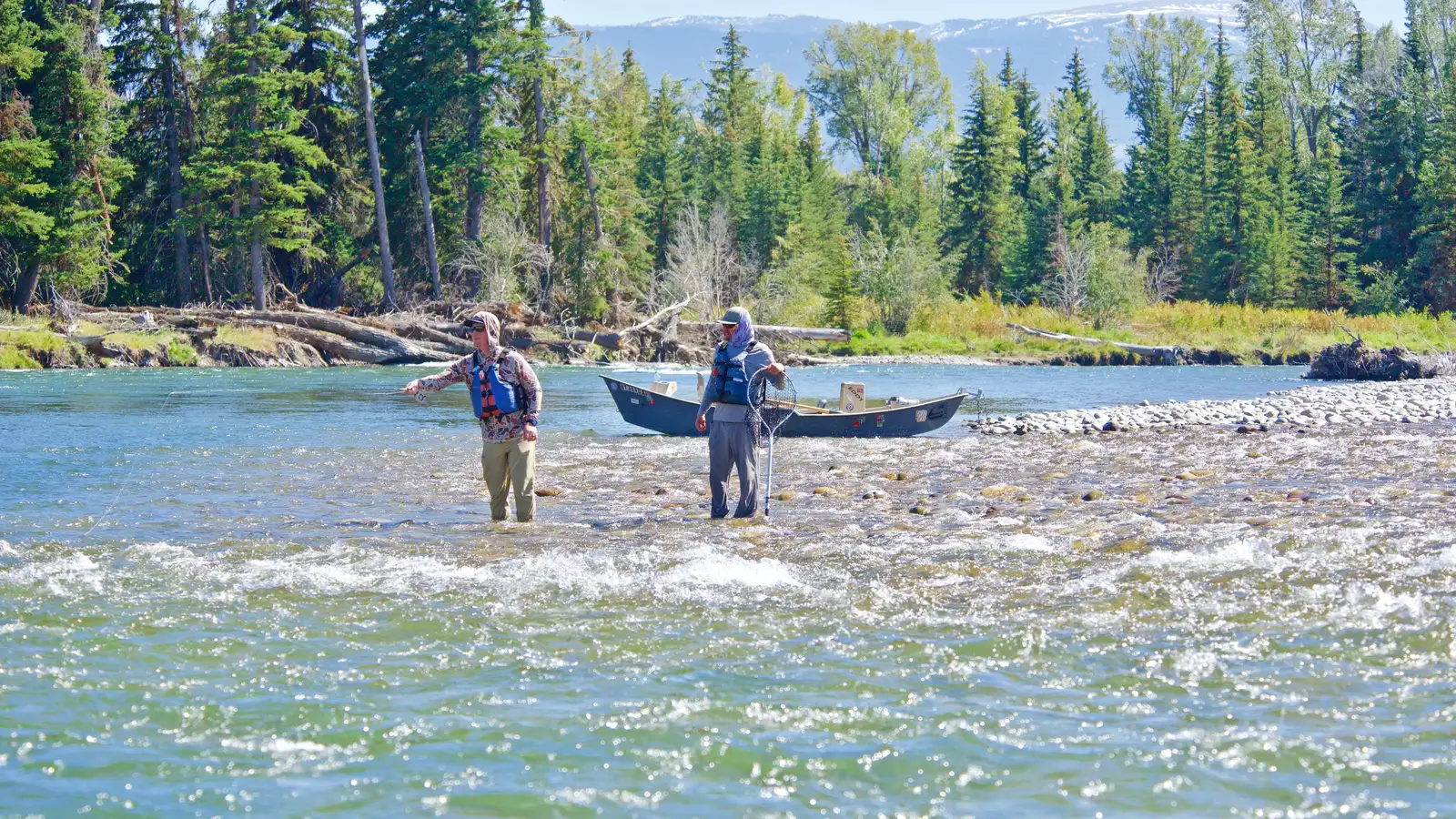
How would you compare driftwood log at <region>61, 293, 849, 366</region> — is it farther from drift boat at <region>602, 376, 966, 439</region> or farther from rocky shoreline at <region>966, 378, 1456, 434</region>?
rocky shoreline at <region>966, 378, 1456, 434</region>

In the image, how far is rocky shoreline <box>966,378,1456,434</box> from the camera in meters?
20.0

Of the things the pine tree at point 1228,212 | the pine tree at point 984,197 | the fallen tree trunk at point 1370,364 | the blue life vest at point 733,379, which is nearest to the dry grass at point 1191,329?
the pine tree at point 1228,212

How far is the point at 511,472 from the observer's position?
10594mm

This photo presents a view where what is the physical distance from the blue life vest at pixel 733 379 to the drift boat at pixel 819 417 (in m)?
7.58

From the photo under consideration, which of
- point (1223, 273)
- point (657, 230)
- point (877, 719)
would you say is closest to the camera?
point (877, 719)

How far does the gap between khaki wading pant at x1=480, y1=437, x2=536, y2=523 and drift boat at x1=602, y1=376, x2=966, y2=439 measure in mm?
7620

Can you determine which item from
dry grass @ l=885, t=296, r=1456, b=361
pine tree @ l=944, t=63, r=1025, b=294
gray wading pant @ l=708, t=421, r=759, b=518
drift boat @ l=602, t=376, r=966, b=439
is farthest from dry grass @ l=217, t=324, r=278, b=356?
pine tree @ l=944, t=63, r=1025, b=294

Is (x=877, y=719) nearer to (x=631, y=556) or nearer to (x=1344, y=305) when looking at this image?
(x=631, y=556)

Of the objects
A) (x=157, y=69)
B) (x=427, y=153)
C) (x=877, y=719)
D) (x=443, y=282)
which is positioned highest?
(x=157, y=69)

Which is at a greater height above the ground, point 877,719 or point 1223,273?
point 1223,273

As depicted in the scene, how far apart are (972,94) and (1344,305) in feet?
64.8

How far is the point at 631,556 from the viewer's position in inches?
360

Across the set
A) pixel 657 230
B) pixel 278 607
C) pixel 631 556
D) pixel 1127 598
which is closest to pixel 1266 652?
pixel 1127 598

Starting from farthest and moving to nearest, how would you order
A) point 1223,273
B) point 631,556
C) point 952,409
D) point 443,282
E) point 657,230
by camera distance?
1. point 1223,273
2. point 657,230
3. point 443,282
4. point 952,409
5. point 631,556
